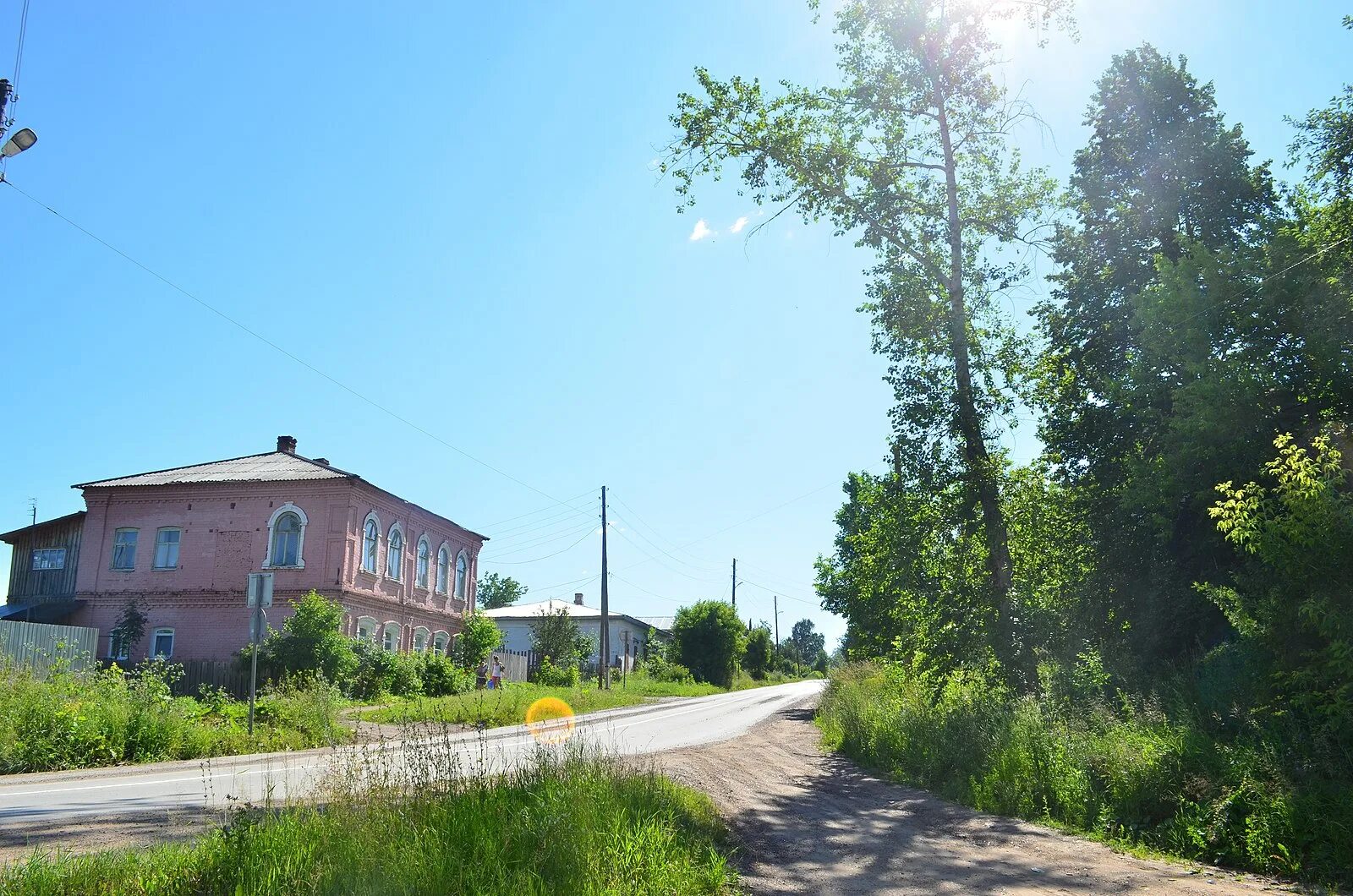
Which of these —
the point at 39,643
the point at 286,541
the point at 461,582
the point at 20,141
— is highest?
the point at 20,141

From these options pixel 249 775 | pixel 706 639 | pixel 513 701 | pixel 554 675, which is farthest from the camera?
pixel 706 639

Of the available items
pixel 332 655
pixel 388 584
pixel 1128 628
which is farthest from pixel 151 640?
pixel 1128 628

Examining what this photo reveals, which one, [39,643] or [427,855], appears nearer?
[427,855]

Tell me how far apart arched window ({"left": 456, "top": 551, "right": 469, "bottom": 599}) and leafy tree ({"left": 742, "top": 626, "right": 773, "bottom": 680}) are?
3963cm

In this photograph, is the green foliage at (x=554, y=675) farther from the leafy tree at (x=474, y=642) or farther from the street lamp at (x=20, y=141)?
the street lamp at (x=20, y=141)

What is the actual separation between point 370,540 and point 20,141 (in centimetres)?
2375

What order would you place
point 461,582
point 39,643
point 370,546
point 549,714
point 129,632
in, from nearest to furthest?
point 39,643, point 549,714, point 129,632, point 370,546, point 461,582

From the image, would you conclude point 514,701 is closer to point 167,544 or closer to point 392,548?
point 392,548

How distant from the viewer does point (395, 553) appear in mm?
35594

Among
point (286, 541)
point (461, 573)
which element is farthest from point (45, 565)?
point (461, 573)

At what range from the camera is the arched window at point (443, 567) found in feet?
130

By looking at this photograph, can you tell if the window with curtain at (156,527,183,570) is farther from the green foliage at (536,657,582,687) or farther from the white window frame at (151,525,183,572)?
the green foliage at (536,657,582,687)

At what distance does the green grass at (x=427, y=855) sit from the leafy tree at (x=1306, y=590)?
5640mm

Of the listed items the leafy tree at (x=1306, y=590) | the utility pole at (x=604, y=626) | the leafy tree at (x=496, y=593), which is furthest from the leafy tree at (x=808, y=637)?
the leafy tree at (x=1306, y=590)
